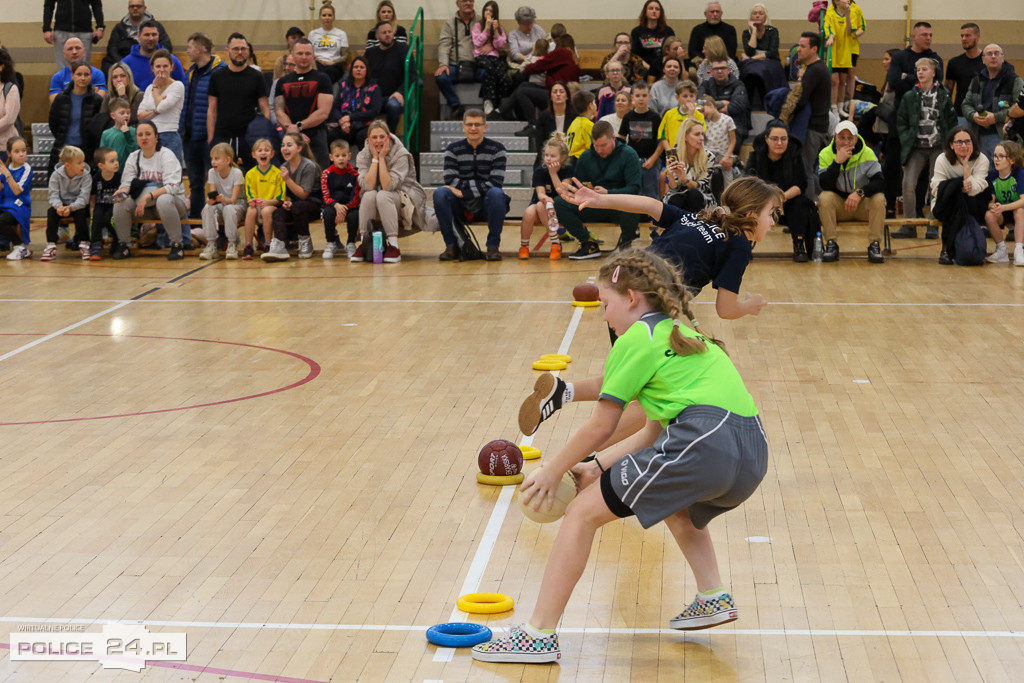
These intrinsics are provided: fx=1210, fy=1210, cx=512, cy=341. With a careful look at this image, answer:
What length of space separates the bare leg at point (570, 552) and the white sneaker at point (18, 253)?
11.3m

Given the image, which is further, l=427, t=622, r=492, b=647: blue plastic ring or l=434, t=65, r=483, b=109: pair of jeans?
l=434, t=65, r=483, b=109: pair of jeans

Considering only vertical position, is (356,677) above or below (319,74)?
below

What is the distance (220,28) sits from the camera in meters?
19.5

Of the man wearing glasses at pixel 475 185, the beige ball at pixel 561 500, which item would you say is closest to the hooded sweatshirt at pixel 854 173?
the man wearing glasses at pixel 475 185

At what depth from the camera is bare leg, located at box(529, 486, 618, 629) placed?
3748 mm

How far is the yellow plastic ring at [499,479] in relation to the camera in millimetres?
5727

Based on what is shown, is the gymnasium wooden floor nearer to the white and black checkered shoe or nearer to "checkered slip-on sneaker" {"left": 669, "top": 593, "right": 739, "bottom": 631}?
"checkered slip-on sneaker" {"left": 669, "top": 593, "right": 739, "bottom": 631}

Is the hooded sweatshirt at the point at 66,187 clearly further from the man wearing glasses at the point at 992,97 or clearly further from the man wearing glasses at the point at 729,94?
the man wearing glasses at the point at 992,97

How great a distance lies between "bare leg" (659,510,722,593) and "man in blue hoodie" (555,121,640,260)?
905cm

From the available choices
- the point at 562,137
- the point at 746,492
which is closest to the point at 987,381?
the point at 746,492

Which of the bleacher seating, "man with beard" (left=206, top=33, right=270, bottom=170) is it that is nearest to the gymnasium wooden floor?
→ "man with beard" (left=206, top=33, right=270, bottom=170)

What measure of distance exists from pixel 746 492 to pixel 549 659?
82 centimetres

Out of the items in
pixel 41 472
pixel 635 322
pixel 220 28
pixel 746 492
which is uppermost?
pixel 220 28

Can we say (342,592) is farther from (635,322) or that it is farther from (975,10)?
(975,10)
